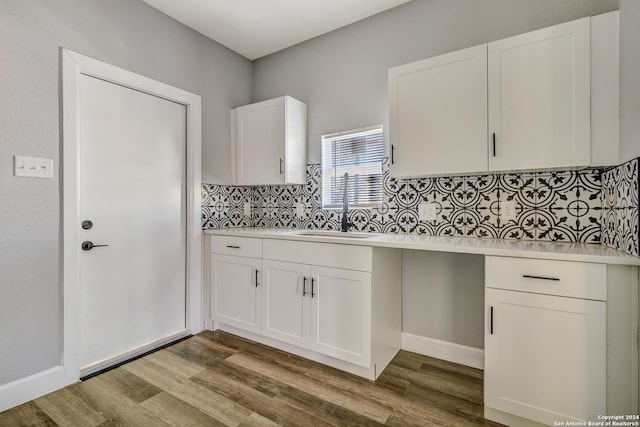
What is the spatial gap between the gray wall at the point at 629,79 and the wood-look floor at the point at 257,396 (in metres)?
1.49

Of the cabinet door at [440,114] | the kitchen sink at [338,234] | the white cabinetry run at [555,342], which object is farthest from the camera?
the kitchen sink at [338,234]

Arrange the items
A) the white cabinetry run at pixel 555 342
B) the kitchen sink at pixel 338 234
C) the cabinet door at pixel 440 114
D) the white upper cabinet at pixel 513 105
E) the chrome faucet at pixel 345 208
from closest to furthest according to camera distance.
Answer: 1. the white cabinetry run at pixel 555 342
2. the white upper cabinet at pixel 513 105
3. the cabinet door at pixel 440 114
4. the kitchen sink at pixel 338 234
5. the chrome faucet at pixel 345 208

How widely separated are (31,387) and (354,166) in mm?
2544

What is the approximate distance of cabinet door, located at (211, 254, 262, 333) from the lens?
236 cm

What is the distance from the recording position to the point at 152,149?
2361 millimetres

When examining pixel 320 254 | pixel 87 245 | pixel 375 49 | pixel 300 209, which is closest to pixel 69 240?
pixel 87 245

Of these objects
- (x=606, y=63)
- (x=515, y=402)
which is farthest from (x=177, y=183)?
(x=606, y=63)

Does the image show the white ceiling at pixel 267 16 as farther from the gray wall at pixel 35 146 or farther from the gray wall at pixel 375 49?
the gray wall at pixel 35 146

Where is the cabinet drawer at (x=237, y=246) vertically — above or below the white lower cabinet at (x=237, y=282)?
above

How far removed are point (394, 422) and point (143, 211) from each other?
7.19 feet

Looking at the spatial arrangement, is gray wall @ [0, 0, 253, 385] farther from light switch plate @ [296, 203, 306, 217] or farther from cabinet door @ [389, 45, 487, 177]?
cabinet door @ [389, 45, 487, 177]

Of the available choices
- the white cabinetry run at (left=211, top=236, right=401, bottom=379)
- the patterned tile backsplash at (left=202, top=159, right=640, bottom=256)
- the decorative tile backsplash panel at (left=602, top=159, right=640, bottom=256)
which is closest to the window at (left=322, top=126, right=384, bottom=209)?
the patterned tile backsplash at (left=202, top=159, right=640, bottom=256)

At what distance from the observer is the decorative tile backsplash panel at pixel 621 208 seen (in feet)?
4.26

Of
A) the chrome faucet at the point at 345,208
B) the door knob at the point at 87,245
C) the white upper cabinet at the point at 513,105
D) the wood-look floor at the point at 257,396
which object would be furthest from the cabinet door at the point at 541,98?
the door knob at the point at 87,245
